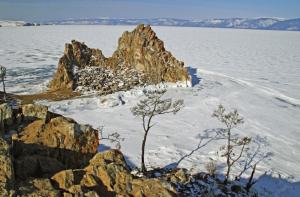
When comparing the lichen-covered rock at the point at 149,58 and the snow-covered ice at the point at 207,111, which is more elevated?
the lichen-covered rock at the point at 149,58

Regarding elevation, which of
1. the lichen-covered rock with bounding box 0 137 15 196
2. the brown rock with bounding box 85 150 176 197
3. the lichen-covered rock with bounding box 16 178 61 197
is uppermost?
the lichen-covered rock with bounding box 0 137 15 196

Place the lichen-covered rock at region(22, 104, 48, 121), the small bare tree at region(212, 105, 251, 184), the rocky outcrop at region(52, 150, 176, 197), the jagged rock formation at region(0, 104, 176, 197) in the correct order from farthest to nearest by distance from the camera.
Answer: the small bare tree at region(212, 105, 251, 184) → the lichen-covered rock at region(22, 104, 48, 121) → the rocky outcrop at region(52, 150, 176, 197) → the jagged rock formation at region(0, 104, 176, 197)

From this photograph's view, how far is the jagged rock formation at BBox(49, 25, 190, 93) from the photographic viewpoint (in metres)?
44.9

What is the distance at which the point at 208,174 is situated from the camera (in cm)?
2336

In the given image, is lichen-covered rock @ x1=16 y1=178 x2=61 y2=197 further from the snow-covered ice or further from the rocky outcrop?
the snow-covered ice

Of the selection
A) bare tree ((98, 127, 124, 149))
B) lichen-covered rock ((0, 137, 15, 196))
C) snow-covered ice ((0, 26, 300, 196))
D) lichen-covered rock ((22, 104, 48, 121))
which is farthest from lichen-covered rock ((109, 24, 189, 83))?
lichen-covered rock ((0, 137, 15, 196))

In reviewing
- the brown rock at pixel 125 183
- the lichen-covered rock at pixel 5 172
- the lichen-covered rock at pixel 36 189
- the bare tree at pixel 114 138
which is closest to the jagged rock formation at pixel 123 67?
the bare tree at pixel 114 138

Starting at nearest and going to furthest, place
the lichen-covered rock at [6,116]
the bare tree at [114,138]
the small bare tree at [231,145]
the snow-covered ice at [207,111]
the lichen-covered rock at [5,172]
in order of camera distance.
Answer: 1. the lichen-covered rock at [5,172]
2. the lichen-covered rock at [6,116]
3. the small bare tree at [231,145]
4. the snow-covered ice at [207,111]
5. the bare tree at [114,138]

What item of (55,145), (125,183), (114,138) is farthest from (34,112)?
(114,138)

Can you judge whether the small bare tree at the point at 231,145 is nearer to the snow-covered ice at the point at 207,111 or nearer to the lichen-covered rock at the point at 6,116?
the snow-covered ice at the point at 207,111

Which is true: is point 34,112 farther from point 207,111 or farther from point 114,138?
point 207,111

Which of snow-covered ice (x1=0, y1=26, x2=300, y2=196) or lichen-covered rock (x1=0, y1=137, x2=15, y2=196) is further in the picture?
snow-covered ice (x1=0, y1=26, x2=300, y2=196)

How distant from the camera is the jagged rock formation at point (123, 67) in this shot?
44875mm

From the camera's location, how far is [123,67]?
163ft
